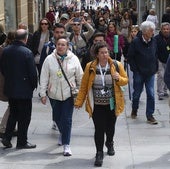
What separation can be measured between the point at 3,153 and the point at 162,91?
5278 millimetres

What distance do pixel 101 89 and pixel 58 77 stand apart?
0.72 meters

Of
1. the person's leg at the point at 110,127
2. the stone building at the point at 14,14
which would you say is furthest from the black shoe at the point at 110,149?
the stone building at the point at 14,14

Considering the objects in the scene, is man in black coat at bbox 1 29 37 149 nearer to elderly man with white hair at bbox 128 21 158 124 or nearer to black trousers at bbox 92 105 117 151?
black trousers at bbox 92 105 117 151

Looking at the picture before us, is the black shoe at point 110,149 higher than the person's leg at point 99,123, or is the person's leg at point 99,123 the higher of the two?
the person's leg at point 99,123

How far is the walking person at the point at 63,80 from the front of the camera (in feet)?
24.0

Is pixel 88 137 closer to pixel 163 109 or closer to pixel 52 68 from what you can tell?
pixel 52 68

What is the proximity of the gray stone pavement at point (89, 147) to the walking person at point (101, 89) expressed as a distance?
0.41 metres

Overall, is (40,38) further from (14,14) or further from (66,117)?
(14,14)

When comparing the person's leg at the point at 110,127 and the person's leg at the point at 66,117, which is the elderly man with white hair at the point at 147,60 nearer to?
the person's leg at the point at 110,127

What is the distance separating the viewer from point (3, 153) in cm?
746

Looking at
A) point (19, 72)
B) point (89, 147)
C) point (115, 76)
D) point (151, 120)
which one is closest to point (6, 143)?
point (19, 72)

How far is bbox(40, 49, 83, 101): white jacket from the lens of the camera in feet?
24.0

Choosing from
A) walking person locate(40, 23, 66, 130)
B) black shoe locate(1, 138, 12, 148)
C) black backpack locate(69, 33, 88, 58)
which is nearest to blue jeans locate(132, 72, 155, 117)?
black backpack locate(69, 33, 88, 58)

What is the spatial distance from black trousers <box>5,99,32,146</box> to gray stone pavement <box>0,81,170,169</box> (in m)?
0.20
